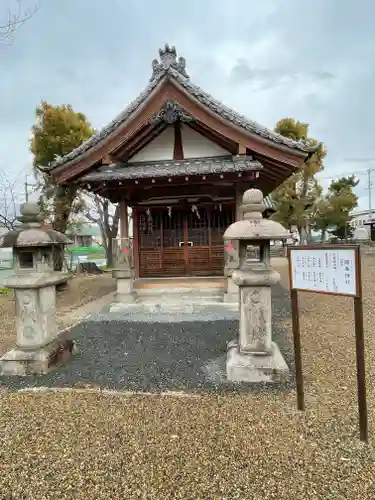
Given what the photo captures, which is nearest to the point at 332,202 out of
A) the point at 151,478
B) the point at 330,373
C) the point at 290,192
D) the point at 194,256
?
→ the point at 290,192

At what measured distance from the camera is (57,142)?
15156mm

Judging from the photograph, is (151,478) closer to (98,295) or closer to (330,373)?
(330,373)

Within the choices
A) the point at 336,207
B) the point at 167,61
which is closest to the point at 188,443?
the point at 167,61

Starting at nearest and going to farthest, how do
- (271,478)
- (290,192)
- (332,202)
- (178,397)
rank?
(271,478), (178,397), (290,192), (332,202)

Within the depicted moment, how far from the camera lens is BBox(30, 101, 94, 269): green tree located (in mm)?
14617

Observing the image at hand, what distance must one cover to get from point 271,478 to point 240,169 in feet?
19.6

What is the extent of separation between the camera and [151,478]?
224 cm

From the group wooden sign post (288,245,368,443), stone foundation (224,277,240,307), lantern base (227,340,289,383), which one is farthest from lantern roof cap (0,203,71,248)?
stone foundation (224,277,240,307)

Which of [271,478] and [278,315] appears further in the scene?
[278,315]

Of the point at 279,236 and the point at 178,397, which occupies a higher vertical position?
the point at 279,236

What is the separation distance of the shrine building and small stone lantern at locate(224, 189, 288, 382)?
342 centimetres

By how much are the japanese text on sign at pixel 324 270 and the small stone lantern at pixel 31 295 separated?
3.35 metres

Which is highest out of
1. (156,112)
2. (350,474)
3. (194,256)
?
(156,112)

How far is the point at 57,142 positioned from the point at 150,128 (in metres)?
9.24
